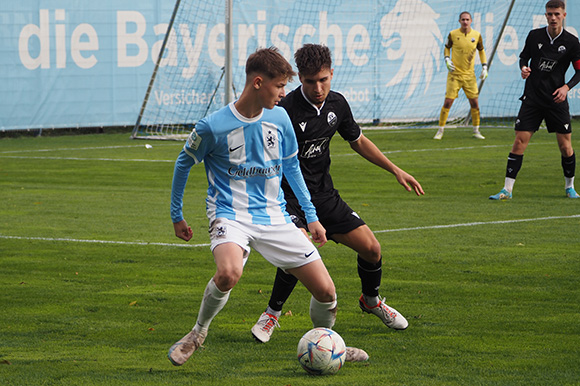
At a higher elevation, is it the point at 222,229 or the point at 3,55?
the point at 222,229

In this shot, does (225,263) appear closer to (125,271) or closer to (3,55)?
(125,271)

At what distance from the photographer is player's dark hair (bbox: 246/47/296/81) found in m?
4.55

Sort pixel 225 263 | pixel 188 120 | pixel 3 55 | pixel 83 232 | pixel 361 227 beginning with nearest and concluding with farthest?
pixel 225 263 → pixel 361 227 → pixel 83 232 → pixel 3 55 → pixel 188 120

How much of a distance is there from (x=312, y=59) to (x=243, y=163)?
0.76 m

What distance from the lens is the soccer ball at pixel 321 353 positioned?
4410 mm

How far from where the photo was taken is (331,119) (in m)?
5.52

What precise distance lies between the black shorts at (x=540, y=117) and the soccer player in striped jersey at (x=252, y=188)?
6.53 m

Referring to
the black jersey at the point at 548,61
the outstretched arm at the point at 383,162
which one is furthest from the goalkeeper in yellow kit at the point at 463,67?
the outstretched arm at the point at 383,162

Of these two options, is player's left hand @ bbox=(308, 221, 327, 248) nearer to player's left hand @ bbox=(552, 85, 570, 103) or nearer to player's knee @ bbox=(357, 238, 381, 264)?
player's knee @ bbox=(357, 238, 381, 264)

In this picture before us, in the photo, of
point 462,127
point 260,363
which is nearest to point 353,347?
point 260,363

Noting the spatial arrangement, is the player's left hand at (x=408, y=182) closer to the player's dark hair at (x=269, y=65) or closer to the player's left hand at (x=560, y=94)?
the player's dark hair at (x=269, y=65)

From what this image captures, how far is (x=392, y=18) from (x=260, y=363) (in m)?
18.5

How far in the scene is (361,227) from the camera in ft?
17.6

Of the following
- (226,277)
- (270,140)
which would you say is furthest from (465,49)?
(226,277)
